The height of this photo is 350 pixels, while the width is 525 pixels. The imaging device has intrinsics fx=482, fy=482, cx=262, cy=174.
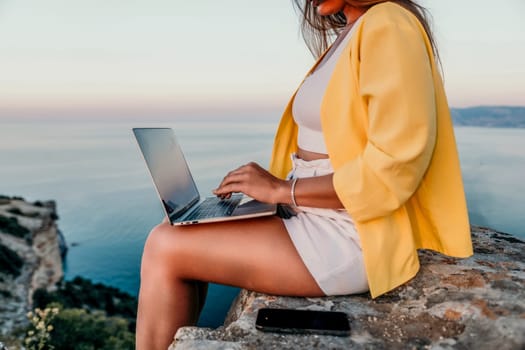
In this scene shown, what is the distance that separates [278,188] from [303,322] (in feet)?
1.34

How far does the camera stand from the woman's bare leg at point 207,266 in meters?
1.42

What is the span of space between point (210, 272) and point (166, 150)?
570 mm

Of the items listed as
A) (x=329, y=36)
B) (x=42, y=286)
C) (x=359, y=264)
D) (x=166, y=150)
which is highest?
(x=329, y=36)

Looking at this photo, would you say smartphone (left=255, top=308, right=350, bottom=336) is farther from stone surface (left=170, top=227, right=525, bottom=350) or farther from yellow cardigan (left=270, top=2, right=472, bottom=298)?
yellow cardigan (left=270, top=2, right=472, bottom=298)

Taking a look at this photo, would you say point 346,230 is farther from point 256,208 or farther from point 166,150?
point 166,150

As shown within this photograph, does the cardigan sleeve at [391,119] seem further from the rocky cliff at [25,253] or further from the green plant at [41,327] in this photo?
the rocky cliff at [25,253]

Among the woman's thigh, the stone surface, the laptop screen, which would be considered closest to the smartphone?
the stone surface

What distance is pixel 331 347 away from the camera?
3.84 ft

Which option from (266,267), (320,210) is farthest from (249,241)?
(320,210)

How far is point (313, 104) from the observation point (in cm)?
154

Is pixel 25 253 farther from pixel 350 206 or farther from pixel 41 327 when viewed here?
pixel 350 206

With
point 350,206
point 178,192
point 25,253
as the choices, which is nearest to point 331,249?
point 350,206

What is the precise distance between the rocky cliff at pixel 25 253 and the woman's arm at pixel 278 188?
51.0 feet

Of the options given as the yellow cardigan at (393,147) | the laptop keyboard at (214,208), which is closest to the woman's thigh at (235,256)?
the laptop keyboard at (214,208)
